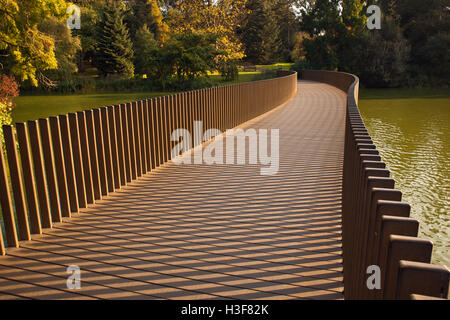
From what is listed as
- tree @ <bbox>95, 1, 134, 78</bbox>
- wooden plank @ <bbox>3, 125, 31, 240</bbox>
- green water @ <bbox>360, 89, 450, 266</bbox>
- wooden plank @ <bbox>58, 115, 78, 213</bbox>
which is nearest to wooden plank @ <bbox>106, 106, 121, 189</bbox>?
wooden plank @ <bbox>58, 115, 78, 213</bbox>

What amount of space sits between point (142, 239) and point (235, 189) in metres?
2.18

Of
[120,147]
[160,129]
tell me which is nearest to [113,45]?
[160,129]

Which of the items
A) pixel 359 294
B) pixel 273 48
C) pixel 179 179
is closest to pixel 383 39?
pixel 273 48

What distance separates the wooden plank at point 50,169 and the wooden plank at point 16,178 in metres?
0.35

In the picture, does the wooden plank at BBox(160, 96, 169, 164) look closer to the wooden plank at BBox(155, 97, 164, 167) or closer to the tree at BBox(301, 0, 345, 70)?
the wooden plank at BBox(155, 97, 164, 167)

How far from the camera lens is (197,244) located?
4.30 meters

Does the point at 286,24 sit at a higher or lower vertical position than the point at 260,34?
higher

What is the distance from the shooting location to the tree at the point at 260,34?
73.1 metres

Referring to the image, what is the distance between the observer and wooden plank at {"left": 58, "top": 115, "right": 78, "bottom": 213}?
15.7ft

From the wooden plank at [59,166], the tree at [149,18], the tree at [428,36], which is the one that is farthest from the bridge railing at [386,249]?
the tree at [149,18]

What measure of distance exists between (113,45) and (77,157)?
4764cm

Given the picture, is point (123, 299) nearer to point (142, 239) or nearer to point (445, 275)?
point (142, 239)

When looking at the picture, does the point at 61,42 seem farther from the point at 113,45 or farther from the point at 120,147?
the point at 120,147

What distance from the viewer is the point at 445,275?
4.98ft
